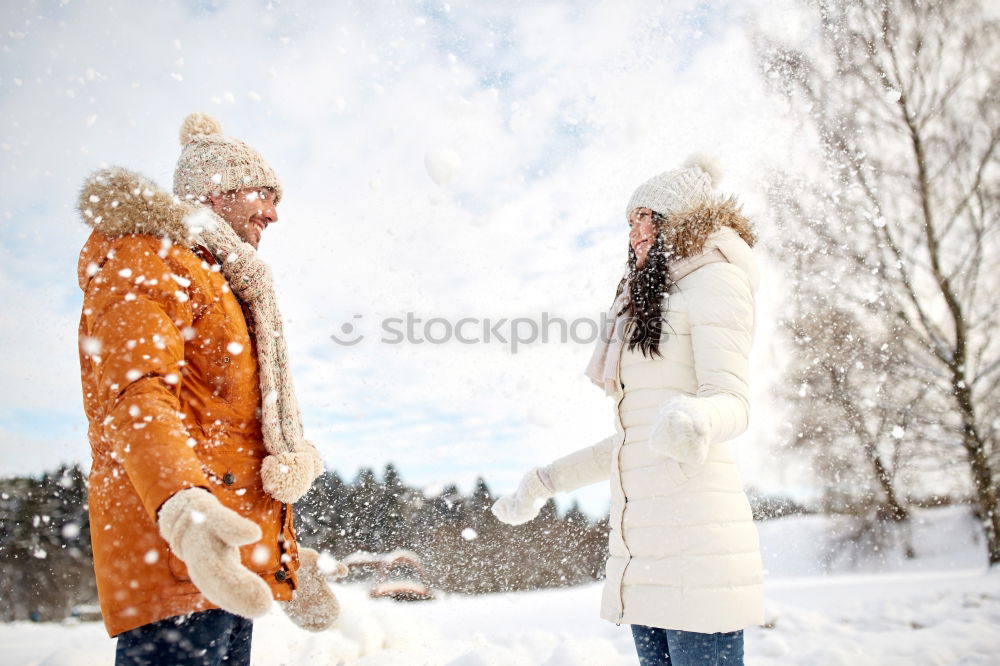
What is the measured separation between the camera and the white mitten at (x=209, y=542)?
112cm

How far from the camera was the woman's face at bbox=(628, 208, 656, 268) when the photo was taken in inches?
79.6

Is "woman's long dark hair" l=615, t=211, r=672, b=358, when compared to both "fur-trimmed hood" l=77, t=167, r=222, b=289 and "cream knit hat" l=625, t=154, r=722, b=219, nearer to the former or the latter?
"cream knit hat" l=625, t=154, r=722, b=219

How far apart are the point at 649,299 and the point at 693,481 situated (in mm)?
568

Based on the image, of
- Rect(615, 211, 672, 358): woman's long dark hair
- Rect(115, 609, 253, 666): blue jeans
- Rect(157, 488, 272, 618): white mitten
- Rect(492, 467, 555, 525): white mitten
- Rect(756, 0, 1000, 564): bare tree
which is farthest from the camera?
Rect(756, 0, 1000, 564): bare tree

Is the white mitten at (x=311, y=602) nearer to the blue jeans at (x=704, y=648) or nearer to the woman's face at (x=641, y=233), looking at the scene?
the blue jeans at (x=704, y=648)

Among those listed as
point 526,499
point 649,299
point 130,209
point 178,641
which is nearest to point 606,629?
point 526,499

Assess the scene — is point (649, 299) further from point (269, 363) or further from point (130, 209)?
point (130, 209)

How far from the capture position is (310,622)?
1806 millimetres

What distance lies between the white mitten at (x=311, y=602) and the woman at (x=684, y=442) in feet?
2.84

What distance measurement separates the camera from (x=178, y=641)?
4.19ft

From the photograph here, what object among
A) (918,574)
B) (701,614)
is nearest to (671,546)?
(701,614)

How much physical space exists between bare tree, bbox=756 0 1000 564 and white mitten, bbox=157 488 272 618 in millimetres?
6719

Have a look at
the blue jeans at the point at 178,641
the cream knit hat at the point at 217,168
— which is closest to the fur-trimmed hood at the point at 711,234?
the cream knit hat at the point at 217,168

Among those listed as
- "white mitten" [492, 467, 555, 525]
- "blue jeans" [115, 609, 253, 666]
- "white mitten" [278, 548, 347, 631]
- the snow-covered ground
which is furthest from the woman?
the snow-covered ground
